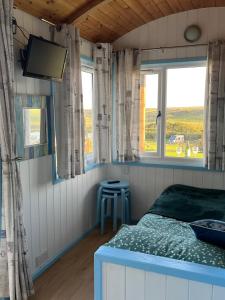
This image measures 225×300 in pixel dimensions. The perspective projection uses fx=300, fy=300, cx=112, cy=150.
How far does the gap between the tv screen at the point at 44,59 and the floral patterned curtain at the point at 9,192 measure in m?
0.18

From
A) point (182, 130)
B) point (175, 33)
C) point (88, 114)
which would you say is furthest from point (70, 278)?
point (175, 33)

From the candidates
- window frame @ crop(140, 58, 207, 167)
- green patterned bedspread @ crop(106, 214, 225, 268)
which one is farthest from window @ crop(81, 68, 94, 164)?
green patterned bedspread @ crop(106, 214, 225, 268)

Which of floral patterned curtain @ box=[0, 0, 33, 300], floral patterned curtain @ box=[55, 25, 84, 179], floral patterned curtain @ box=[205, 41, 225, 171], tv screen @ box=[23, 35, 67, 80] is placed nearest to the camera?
floral patterned curtain @ box=[0, 0, 33, 300]

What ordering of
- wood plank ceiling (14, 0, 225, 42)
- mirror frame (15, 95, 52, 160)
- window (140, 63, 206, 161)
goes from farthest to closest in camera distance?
window (140, 63, 206, 161), wood plank ceiling (14, 0, 225, 42), mirror frame (15, 95, 52, 160)

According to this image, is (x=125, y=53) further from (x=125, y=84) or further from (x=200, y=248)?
(x=200, y=248)

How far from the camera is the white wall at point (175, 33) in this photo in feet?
11.1

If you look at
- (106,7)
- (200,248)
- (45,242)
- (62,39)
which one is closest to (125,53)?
(106,7)

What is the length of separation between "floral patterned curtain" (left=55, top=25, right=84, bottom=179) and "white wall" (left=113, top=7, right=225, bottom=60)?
3.43 feet

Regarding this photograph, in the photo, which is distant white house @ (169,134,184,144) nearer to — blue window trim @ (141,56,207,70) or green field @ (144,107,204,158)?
green field @ (144,107,204,158)

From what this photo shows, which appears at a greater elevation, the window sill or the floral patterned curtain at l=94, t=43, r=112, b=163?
the floral patterned curtain at l=94, t=43, r=112, b=163

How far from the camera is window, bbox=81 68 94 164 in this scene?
3604mm

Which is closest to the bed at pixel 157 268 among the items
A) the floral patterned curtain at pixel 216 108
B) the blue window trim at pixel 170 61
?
the floral patterned curtain at pixel 216 108

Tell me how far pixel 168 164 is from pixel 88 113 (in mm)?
1190

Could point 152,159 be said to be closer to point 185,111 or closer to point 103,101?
point 185,111
